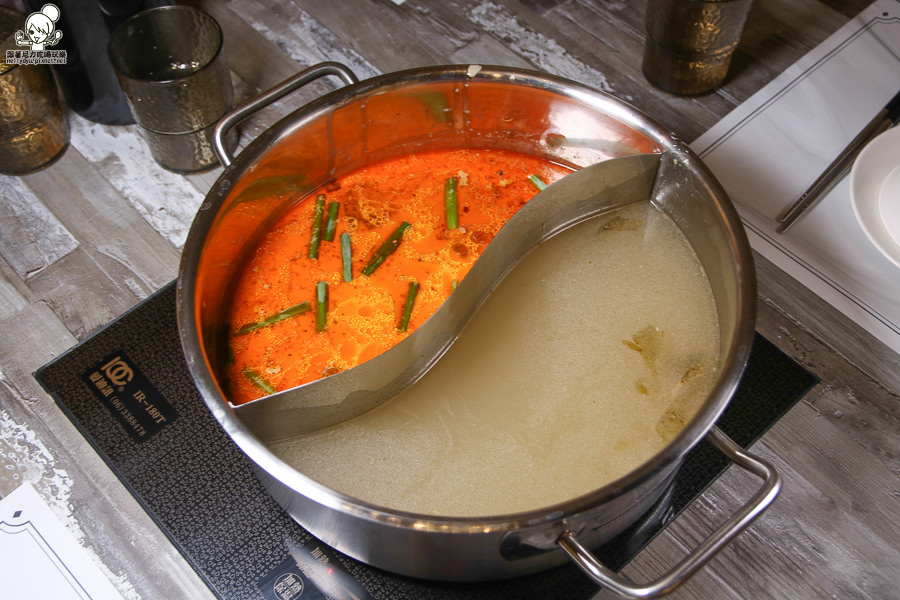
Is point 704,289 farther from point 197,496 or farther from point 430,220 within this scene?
point 197,496

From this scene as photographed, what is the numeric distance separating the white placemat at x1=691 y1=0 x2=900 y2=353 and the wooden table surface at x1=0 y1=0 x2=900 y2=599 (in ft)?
0.12

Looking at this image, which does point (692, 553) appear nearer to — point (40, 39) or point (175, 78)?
point (175, 78)

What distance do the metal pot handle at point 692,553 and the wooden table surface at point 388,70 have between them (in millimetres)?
226

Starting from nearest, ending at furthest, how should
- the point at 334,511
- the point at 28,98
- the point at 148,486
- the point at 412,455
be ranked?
1. the point at 334,511
2. the point at 412,455
3. the point at 148,486
4. the point at 28,98

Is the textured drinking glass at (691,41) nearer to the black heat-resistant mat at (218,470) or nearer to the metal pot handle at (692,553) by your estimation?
the black heat-resistant mat at (218,470)

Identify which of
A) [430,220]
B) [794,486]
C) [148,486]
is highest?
[430,220]

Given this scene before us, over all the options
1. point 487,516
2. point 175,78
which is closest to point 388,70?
point 175,78

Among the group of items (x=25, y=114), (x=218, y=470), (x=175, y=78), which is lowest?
(x=218, y=470)

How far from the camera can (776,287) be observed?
1.35 metres

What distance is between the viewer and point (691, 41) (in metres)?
1.47

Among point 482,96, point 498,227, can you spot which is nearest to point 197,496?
point 498,227

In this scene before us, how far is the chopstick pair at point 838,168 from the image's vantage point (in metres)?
1.39

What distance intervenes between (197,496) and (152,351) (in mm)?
276

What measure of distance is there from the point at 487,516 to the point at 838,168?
1003 mm
